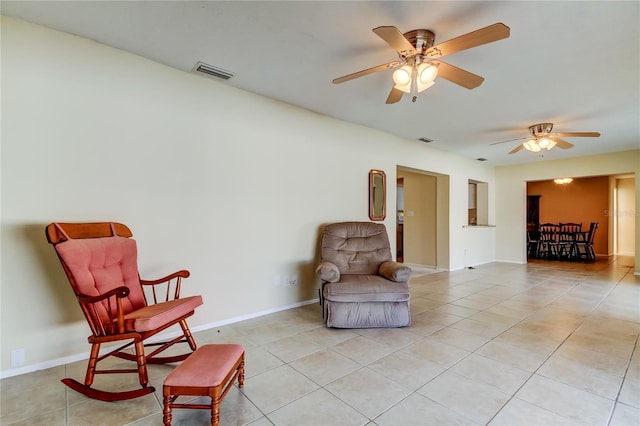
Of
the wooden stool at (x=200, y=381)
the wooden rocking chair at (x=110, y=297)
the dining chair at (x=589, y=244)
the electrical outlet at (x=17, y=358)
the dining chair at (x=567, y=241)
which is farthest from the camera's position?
the dining chair at (x=567, y=241)

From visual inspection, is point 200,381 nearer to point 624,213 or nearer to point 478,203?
point 478,203

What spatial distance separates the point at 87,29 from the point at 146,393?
256cm

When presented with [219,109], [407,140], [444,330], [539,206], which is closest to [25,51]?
[219,109]

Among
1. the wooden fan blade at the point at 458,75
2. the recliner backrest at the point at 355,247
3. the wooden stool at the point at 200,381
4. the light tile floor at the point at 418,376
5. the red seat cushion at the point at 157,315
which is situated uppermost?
the wooden fan blade at the point at 458,75

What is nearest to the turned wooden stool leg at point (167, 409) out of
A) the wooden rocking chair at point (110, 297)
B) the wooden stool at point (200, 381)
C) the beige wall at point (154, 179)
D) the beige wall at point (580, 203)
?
the wooden stool at point (200, 381)

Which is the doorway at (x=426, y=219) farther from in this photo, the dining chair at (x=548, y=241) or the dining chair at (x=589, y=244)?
the dining chair at (x=589, y=244)

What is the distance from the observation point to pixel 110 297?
204 centimetres

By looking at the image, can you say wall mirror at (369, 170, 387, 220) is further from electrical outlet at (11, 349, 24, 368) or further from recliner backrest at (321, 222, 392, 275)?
electrical outlet at (11, 349, 24, 368)

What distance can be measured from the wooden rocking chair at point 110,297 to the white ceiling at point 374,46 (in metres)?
1.48

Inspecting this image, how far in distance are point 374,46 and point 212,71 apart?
1495 mm

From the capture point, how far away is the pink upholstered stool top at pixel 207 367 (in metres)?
1.52

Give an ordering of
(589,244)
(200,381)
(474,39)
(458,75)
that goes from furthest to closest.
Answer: (589,244) < (458,75) < (474,39) < (200,381)

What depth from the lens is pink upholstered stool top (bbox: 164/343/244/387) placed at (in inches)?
59.7

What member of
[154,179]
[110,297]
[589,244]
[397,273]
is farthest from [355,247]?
[589,244]
